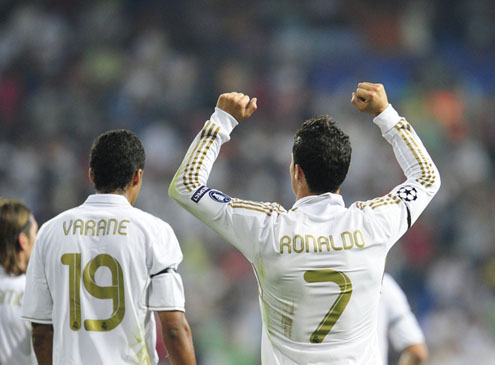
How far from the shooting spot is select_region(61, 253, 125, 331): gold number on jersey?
3.05 m

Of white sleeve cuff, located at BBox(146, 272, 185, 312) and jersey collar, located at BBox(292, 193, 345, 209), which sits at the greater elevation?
jersey collar, located at BBox(292, 193, 345, 209)

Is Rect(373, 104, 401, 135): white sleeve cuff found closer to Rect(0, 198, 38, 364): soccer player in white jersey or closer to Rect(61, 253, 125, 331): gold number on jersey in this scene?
Rect(61, 253, 125, 331): gold number on jersey

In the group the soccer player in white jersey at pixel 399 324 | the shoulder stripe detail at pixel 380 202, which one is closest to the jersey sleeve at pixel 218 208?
the shoulder stripe detail at pixel 380 202

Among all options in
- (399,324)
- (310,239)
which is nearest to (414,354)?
(399,324)

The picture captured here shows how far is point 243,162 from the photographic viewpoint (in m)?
10.9

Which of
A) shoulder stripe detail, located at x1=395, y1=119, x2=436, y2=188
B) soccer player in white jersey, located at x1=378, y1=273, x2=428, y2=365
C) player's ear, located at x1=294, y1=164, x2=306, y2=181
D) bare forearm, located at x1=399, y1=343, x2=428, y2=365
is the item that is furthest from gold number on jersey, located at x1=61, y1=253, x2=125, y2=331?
bare forearm, located at x1=399, y1=343, x2=428, y2=365

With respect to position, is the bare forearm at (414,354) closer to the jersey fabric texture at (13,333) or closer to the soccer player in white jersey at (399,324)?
the soccer player in white jersey at (399,324)

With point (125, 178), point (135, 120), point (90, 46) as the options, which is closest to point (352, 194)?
point (135, 120)

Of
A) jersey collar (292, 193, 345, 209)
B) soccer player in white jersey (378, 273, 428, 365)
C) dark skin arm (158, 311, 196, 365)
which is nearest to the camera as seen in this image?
jersey collar (292, 193, 345, 209)

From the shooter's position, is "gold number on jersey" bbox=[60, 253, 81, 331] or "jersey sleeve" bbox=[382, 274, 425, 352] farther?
"jersey sleeve" bbox=[382, 274, 425, 352]

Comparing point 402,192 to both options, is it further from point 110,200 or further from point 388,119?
point 110,200

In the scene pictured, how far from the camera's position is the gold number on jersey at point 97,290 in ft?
10.0

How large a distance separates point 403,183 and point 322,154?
1.33 feet

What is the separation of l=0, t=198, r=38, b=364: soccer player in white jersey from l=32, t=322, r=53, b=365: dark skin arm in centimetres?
64
